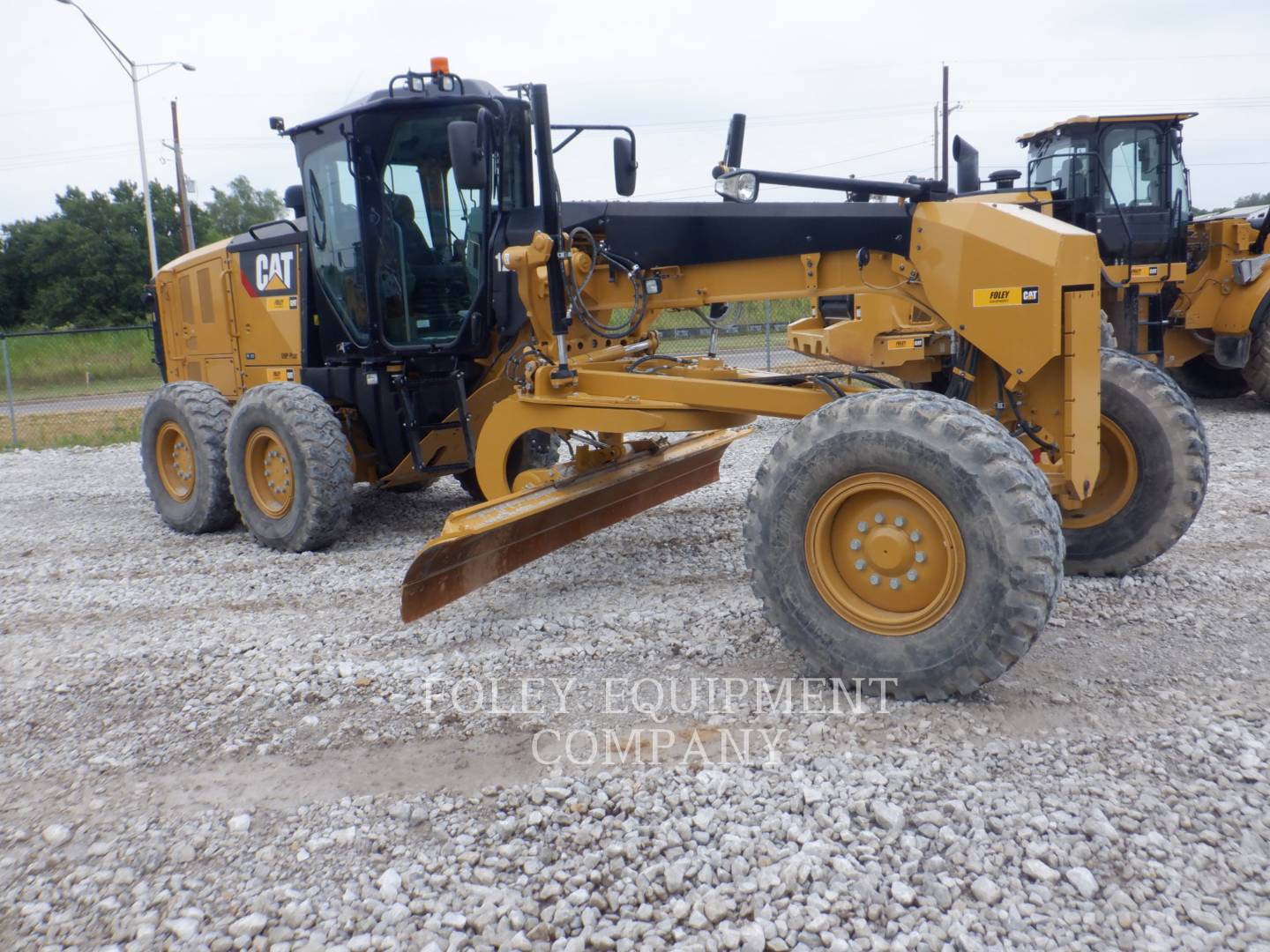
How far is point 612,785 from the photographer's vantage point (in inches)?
132

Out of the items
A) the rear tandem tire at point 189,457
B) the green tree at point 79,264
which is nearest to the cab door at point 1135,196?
the rear tandem tire at point 189,457

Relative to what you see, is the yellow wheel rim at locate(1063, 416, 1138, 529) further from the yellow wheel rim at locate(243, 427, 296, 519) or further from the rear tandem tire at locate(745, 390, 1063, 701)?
the yellow wheel rim at locate(243, 427, 296, 519)

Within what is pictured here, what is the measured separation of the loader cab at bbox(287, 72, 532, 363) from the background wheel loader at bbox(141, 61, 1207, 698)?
0.02 meters

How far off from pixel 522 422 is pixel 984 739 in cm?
300

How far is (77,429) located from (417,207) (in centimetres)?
1215

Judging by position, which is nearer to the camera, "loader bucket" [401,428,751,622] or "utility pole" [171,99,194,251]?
"loader bucket" [401,428,751,622]

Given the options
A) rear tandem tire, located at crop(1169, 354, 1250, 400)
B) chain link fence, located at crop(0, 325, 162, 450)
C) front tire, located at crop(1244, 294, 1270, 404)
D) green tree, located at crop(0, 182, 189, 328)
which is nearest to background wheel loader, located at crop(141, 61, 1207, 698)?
front tire, located at crop(1244, 294, 1270, 404)

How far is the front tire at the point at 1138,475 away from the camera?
4949mm

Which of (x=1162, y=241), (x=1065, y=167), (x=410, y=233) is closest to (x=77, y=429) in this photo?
(x=410, y=233)

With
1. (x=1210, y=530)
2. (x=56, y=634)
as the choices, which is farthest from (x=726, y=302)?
(x=56, y=634)

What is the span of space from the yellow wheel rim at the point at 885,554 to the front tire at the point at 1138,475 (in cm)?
176

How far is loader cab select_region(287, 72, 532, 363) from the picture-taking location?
20.9 feet

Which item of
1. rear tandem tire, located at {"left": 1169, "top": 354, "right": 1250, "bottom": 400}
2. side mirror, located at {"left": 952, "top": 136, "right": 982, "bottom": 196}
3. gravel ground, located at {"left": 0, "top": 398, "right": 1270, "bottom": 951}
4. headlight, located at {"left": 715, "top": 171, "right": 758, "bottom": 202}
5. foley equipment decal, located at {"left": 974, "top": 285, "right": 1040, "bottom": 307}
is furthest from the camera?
rear tandem tire, located at {"left": 1169, "top": 354, "right": 1250, "bottom": 400}

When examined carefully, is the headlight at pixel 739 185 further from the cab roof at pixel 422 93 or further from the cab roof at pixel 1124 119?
the cab roof at pixel 1124 119
